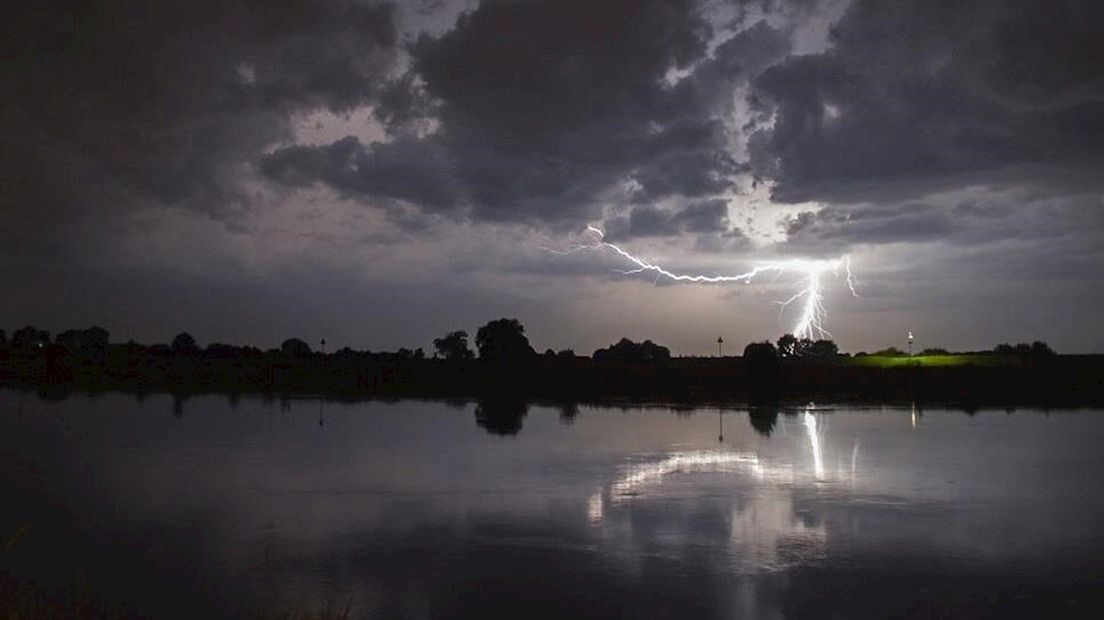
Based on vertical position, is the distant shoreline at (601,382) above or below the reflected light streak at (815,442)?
above

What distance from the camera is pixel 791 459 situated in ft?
89.6

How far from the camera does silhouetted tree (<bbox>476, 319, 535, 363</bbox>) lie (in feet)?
372

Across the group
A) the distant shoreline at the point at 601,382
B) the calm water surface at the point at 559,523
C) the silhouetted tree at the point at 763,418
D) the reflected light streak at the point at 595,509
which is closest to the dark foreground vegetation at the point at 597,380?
the distant shoreline at the point at 601,382

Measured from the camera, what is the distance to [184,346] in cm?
15375

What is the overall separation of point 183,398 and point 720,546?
47962 mm

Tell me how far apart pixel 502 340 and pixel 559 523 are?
99.1 m

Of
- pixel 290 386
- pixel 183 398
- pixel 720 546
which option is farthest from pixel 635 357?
pixel 720 546

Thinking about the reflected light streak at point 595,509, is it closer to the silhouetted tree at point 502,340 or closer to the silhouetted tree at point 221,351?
the silhouetted tree at point 502,340

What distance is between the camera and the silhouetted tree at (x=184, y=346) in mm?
144625

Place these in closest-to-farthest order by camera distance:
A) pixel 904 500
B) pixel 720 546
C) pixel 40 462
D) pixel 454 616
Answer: pixel 454 616 < pixel 720 546 < pixel 904 500 < pixel 40 462

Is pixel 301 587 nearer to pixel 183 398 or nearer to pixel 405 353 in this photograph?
pixel 183 398

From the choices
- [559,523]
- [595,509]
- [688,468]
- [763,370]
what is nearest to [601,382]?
[763,370]

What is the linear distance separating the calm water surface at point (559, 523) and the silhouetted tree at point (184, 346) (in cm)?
11591

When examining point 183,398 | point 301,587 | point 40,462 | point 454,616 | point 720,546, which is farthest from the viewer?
point 183,398
